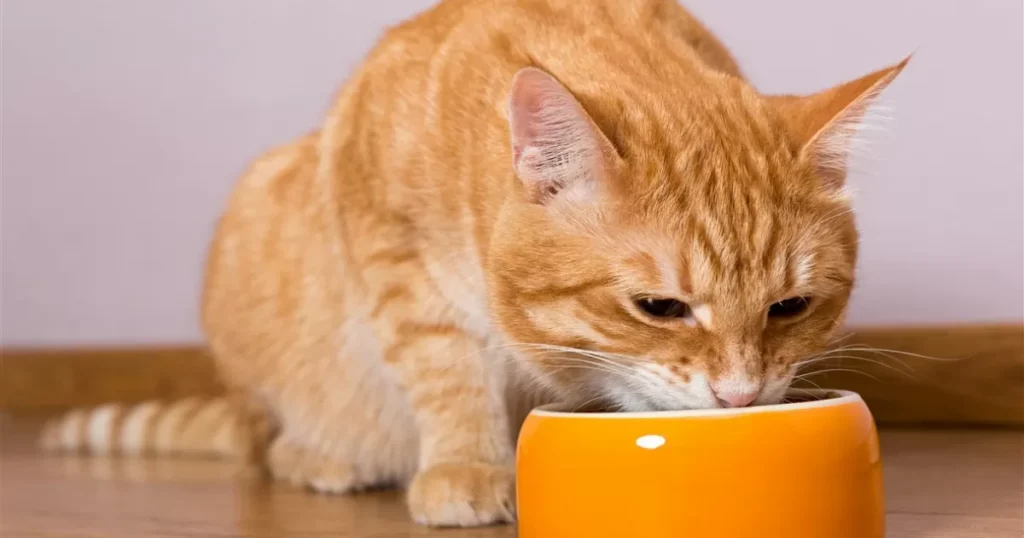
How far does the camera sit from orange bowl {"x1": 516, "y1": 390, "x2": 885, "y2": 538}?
1.15 metres

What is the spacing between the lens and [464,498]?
1.58m

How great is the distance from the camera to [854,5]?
2.23 m

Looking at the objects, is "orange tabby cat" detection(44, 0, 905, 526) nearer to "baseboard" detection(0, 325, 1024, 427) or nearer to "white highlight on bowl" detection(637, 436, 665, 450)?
"white highlight on bowl" detection(637, 436, 665, 450)

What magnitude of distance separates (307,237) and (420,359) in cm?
40

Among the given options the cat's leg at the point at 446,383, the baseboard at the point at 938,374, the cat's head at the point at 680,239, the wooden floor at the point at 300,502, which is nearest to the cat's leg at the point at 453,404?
the cat's leg at the point at 446,383

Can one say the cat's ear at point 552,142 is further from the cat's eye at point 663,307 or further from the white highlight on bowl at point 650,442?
the white highlight on bowl at point 650,442

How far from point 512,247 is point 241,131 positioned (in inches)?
71.8

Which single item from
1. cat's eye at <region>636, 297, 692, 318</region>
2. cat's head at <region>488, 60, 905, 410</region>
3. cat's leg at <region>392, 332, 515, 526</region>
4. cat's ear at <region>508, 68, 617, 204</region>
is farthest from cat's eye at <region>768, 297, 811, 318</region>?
cat's leg at <region>392, 332, 515, 526</region>

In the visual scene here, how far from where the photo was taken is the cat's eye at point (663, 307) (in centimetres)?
129

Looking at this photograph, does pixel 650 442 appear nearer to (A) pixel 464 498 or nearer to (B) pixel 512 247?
(B) pixel 512 247

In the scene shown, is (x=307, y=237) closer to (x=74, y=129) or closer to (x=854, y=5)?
(x=854, y=5)

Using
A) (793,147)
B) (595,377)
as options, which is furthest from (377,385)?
(793,147)

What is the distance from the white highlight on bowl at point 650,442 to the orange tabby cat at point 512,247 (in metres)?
0.13

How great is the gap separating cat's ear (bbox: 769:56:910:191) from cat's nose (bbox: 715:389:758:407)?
30cm
